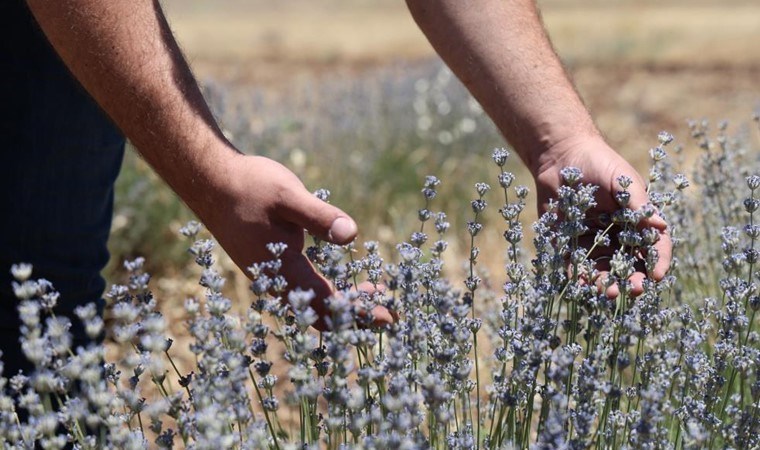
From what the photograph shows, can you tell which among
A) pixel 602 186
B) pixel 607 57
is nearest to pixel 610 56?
pixel 607 57

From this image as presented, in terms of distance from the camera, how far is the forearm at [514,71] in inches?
78.6

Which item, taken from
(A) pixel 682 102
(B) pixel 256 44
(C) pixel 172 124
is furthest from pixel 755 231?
(B) pixel 256 44

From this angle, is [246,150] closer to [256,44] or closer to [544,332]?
[544,332]

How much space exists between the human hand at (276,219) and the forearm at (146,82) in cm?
4

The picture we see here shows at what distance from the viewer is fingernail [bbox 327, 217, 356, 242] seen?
4.73 feet

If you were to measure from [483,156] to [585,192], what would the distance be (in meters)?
4.26

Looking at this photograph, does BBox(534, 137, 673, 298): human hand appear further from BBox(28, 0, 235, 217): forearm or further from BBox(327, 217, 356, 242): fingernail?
BBox(28, 0, 235, 217): forearm

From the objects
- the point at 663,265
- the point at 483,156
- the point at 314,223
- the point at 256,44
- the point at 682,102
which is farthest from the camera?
the point at 256,44

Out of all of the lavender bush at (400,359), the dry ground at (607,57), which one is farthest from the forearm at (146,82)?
the dry ground at (607,57)

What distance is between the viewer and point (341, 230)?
144cm

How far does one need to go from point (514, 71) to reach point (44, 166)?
110 centimetres

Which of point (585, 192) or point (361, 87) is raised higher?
point (361, 87)

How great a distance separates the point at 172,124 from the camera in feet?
5.24

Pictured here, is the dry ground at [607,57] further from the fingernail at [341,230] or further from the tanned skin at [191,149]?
the fingernail at [341,230]
